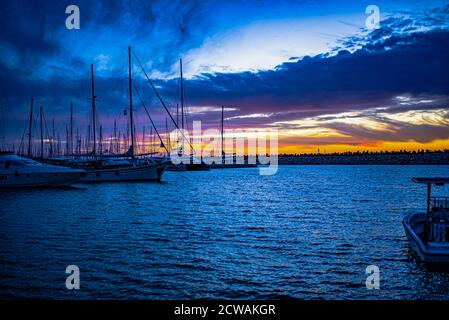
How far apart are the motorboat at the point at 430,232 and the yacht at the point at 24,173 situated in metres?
42.1

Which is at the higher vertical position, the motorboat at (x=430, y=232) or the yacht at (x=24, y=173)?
the yacht at (x=24, y=173)

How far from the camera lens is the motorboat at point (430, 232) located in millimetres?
13633

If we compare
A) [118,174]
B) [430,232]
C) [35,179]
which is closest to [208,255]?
[430,232]

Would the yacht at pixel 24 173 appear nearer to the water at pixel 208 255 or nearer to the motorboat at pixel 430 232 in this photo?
the water at pixel 208 255

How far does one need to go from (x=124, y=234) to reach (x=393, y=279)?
13547 mm

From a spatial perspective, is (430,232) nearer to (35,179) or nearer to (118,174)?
(35,179)

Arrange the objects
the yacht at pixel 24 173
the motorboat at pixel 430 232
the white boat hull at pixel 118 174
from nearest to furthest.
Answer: the motorboat at pixel 430 232
the yacht at pixel 24 173
the white boat hull at pixel 118 174

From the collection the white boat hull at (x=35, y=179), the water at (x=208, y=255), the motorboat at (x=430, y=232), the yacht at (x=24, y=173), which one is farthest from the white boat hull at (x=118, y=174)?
the motorboat at (x=430, y=232)

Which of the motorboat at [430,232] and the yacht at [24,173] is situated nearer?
the motorboat at [430,232]

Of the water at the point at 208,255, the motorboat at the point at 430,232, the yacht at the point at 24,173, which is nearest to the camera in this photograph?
the water at the point at 208,255

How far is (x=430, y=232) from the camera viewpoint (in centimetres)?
1653

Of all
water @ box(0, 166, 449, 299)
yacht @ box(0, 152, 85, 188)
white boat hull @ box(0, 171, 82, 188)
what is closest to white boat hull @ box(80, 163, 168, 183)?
white boat hull @ box(0, 171, 82, 188)
